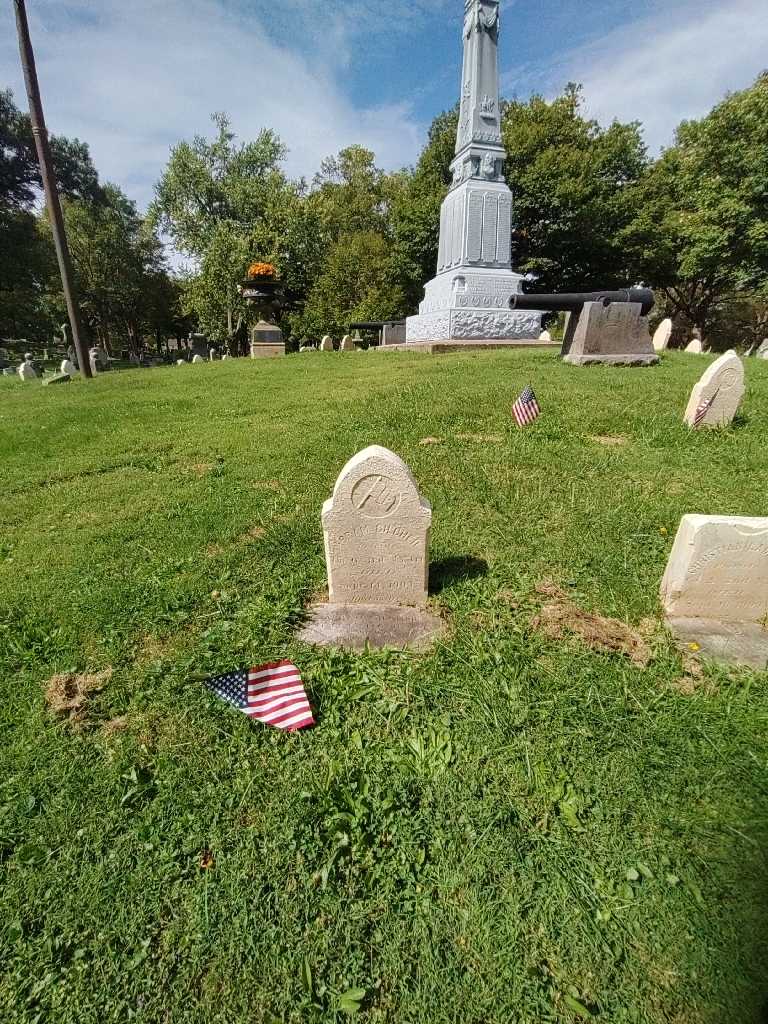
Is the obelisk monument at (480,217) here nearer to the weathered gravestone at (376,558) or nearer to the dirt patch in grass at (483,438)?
the dirt patch in grass at (483,438)

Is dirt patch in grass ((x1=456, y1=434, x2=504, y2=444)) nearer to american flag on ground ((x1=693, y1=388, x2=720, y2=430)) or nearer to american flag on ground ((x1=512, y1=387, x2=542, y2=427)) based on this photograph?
american flag on ground ((x1=512, y1=387, x2=542, y2=427))

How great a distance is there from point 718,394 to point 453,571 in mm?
4725

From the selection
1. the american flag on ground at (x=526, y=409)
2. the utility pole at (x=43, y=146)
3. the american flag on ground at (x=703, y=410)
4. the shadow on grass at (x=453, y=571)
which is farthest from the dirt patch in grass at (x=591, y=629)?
the utility pole at (x=43, y=146)

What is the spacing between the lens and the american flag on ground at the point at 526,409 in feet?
19.6

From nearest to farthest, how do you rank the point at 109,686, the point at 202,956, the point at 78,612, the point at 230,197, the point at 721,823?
the point at 202,956 → the point at 721,823 → the point at 109,686 → the point at 78,612 → the point at 230,197

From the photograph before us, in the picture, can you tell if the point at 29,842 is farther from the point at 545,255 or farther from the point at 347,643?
the point at 545,255

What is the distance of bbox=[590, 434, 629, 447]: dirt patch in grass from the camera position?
5711 millimetres

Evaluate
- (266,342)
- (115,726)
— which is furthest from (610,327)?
(266,342)

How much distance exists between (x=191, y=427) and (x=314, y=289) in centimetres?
2112

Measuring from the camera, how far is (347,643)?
2836 mm

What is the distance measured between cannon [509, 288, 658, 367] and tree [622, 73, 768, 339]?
16.1 meters

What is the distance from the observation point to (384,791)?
79.3 inches

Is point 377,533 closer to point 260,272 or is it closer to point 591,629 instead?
point 591,629

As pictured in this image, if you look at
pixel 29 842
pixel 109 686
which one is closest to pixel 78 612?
pixel 109 686
